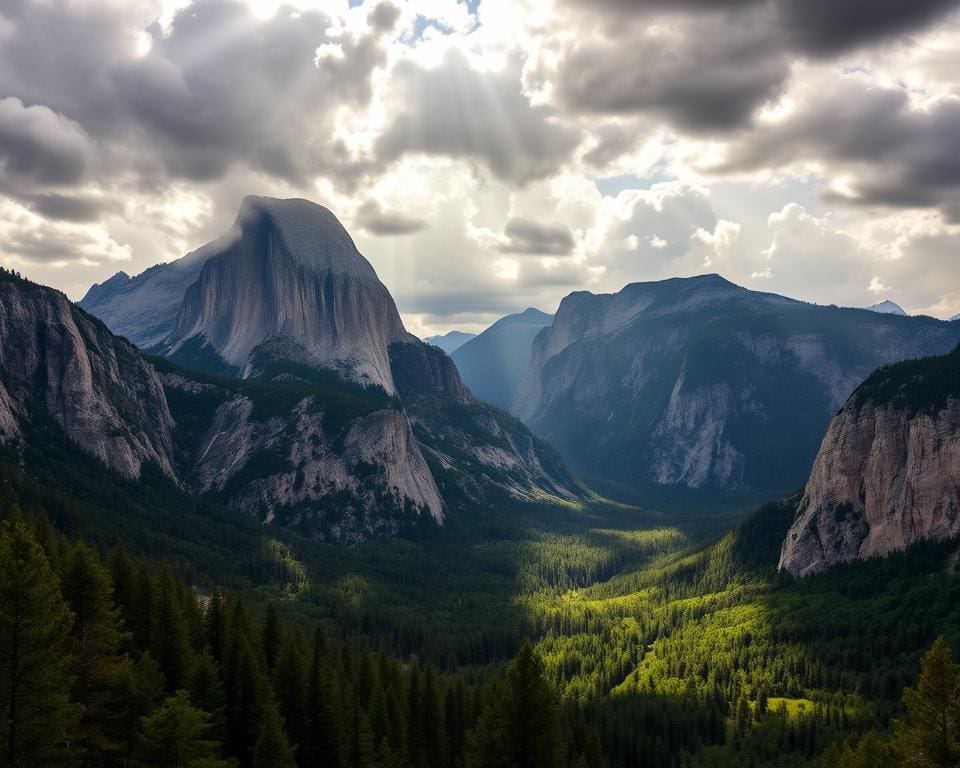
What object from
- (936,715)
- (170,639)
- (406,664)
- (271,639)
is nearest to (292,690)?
(170,639)

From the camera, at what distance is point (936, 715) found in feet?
124

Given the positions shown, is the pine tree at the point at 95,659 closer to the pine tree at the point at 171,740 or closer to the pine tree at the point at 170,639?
the pine tree at the point at 170,639

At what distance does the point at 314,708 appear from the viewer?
207 feet

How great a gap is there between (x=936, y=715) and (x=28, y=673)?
4925 cm

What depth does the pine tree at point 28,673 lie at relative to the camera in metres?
35.4

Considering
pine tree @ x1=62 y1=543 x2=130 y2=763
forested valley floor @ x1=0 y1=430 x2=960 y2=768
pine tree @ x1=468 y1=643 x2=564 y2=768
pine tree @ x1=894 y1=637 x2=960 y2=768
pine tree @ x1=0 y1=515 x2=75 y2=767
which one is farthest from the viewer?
pine tree @ x1=62 y1=543 x2=130 y2=763

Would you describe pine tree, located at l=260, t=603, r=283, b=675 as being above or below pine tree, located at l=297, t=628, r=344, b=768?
above

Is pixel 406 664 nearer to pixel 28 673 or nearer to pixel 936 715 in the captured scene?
pixel 28 673

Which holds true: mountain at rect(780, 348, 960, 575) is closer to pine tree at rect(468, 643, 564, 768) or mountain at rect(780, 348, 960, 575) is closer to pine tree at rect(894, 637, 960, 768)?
pine tree at rect(894, 637, 960, 768)

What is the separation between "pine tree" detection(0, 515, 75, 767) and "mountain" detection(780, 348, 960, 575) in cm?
18928

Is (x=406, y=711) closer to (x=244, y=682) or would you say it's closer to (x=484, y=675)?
(x=244, y=682)

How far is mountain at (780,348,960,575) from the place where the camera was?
563 feet

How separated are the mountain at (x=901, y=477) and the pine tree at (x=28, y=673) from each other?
621 feet

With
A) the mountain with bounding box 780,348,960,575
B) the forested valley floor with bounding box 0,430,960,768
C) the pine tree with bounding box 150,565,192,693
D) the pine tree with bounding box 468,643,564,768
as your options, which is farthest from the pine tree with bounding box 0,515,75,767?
the mountain with bounding box 780,348,960,575
